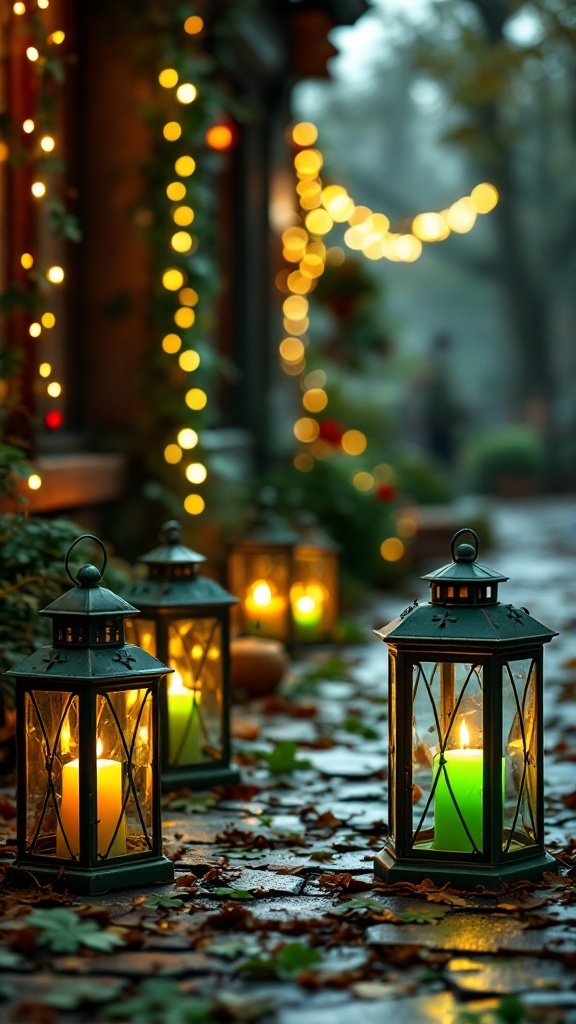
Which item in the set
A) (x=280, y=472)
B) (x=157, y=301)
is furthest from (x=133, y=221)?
(x=280, y=472)

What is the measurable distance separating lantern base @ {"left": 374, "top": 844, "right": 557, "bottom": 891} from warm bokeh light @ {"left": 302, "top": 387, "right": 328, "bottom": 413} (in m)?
10.0

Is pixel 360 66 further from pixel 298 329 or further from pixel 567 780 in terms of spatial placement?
pixel 567 780

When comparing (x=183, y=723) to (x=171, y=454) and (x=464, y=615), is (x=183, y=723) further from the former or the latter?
(x=171, y=454)

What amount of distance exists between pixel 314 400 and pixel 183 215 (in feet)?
17.9

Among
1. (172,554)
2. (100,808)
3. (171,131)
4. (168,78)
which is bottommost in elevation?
(100,808)

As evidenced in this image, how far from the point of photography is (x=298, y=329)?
1298 cm

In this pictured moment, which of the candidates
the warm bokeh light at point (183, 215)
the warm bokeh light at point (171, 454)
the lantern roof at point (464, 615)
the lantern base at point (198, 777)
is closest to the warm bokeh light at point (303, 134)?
the warm bokeh light at point (183, 215)

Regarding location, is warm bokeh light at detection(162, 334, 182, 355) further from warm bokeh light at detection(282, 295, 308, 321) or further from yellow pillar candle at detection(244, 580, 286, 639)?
warm bokeh light at detection(282, 295, 308, 321)

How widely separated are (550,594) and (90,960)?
8.08 metres

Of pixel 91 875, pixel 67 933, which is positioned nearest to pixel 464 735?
pixel 91 875

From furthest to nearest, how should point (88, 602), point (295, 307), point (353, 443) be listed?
point (353, 443), point (295, 307), point (88, 602)

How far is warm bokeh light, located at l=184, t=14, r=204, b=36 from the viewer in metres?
8.50

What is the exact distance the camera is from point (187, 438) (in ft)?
28.3

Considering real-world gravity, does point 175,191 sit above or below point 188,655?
above
